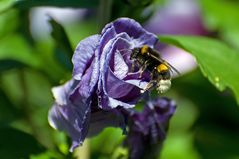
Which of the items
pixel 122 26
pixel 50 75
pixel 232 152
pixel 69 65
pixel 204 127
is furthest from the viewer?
pixel 204 127

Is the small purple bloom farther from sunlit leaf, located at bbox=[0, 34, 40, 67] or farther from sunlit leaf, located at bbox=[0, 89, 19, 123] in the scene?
sunlit leaf, located at bbox=[0, 89, 19, 123]

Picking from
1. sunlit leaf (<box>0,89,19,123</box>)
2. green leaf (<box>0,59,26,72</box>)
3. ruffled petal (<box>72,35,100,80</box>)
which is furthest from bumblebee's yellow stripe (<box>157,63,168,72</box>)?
sunlit leaf (<box>0,89,19,123</box>)

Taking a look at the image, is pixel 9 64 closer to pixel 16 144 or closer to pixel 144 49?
pixel 16 144

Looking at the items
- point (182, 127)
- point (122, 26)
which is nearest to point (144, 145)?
point (122, 26)

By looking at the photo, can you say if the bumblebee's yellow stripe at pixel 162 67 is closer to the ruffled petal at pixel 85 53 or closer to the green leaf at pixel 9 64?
the ruffled petal at pixel 85 53

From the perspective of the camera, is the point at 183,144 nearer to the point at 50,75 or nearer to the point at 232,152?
the point at 232,152

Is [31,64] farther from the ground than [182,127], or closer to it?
farther from the ground
